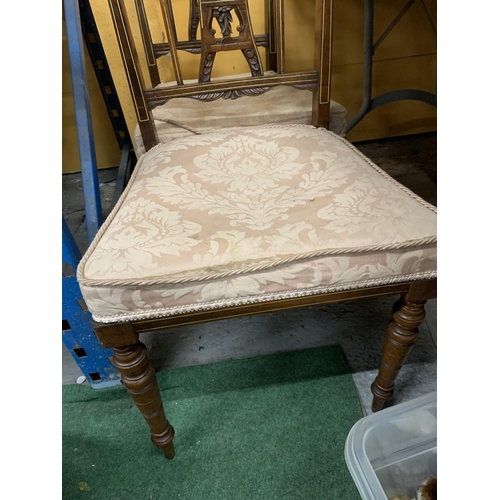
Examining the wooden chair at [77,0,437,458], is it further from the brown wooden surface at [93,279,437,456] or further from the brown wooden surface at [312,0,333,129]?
the brown wooden surface at [312,0,333,129]

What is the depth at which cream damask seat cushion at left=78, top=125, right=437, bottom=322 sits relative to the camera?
501mm

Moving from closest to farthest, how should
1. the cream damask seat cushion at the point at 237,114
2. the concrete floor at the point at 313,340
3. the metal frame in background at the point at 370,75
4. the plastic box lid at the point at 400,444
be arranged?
the plastic box lid at the point at 400,444
the concrete floor at the point at 313,340
the cream damask seat cushion at the point at 237,114
the metal frame in background at the point at 370,75

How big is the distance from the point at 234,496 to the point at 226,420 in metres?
0.15

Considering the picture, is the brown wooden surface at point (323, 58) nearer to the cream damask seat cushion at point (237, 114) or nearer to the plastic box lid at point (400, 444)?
the cream damask seat cushion at point (237, 114)

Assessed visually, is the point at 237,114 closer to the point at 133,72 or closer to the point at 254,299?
the point at 133,72

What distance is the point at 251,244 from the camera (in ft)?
1.69

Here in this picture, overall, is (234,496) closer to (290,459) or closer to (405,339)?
(290,459)

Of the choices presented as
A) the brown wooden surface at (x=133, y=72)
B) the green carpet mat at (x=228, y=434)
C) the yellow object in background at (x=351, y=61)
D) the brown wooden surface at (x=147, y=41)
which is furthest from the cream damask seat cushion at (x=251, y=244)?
the yellow object in background at (x=351, y=61)

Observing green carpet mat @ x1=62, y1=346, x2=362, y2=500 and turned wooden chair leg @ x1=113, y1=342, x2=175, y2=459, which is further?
green carpet mat @ x1=62, y1=346, x2=362, y2=500

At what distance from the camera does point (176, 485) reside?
2.43ft

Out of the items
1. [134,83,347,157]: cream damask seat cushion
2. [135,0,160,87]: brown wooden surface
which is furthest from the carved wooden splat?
[135,0,160,87]: brown wooden surface

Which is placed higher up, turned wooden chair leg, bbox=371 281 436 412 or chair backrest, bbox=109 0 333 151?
chair backrest, bbox=109 0 333 151

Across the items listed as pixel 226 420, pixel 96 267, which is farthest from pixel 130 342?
pixel 226 420

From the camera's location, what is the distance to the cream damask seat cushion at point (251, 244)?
0.50m
